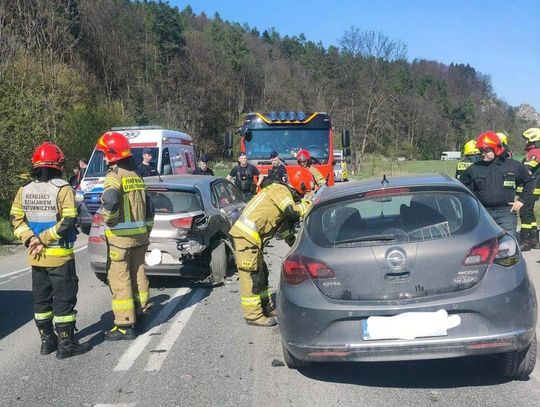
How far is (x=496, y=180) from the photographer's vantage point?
6.86m

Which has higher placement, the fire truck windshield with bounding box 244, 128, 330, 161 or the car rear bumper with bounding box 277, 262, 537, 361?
the fire truck windshield with bounding box 244, 128, 330, 161

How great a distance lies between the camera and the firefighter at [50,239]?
5.37 meters

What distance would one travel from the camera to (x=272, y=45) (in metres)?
100

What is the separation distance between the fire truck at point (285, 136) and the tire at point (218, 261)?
7533 millimetres

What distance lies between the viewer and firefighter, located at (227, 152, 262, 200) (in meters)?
14.6

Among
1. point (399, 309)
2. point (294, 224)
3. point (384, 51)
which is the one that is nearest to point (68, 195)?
point (294, 224)

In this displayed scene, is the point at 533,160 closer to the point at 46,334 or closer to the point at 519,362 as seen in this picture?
the point at 519,362

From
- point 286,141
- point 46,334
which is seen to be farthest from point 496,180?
point 286,141

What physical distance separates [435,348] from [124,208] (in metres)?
3.30

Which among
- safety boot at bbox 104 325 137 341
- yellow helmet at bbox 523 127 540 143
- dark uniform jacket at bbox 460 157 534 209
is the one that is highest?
yellow helmet at bbox 523 127 540 143

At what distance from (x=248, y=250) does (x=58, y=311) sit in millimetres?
1968

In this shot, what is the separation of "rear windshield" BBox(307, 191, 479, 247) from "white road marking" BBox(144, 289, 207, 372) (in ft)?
6.06

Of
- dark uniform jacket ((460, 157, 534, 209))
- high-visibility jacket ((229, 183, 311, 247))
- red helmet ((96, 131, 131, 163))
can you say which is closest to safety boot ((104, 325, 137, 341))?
high-visibility jacket ((229, 183, 311, 247))

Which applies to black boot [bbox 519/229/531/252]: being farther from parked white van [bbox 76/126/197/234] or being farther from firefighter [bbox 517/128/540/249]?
parked white van [bbox 76/126/197/234]
